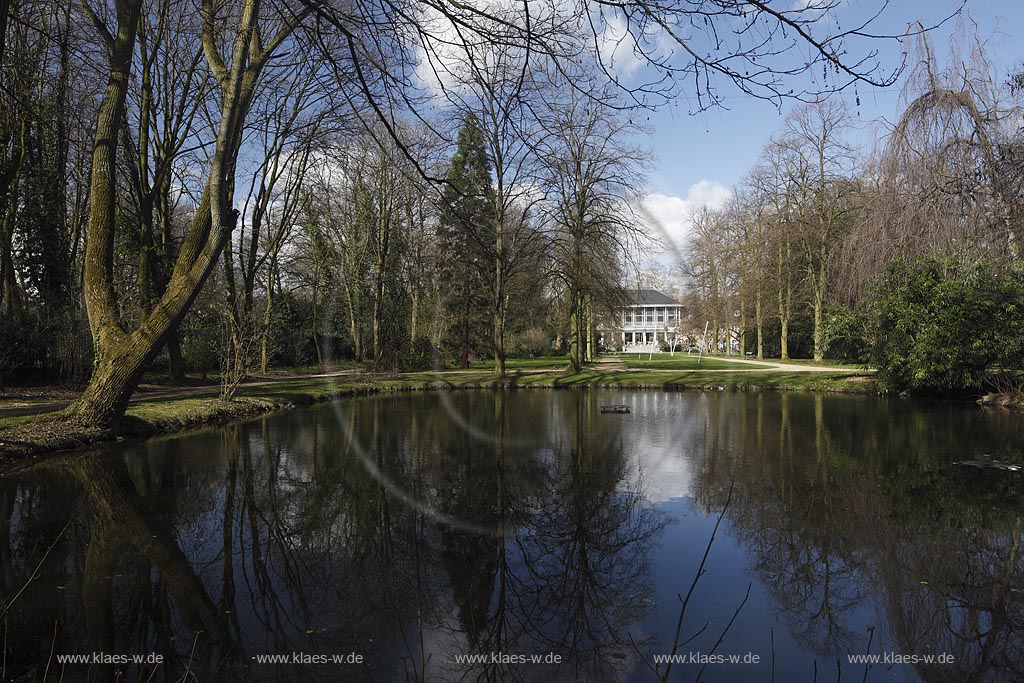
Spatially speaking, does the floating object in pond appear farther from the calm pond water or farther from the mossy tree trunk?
the mossy tree trunk

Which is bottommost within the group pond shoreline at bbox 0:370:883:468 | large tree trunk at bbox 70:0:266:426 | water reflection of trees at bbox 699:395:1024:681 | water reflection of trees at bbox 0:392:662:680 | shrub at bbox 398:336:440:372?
water reflection of trees at bbox 699:395:1024:681

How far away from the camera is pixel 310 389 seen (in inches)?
732

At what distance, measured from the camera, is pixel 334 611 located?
12.4 feet

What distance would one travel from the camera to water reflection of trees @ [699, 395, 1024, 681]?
3.49m

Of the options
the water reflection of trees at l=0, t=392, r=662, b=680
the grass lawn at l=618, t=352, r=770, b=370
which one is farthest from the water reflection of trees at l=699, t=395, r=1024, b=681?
the grass lawn at l=618, t=352, r=770, b=370

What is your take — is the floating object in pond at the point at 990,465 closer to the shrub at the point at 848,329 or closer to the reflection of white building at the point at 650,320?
the shrub at the point at 848,329

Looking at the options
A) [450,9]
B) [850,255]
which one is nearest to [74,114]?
[450,9]

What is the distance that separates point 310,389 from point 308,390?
38cm

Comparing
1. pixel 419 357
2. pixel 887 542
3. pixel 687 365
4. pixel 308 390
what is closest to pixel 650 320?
pixel 687 365

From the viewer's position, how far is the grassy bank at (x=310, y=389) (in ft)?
29.2

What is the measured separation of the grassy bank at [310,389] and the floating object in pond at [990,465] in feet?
37.5

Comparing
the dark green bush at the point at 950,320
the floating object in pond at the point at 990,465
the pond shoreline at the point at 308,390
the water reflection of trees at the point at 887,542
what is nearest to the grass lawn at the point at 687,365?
A: the pond shoreline at the point at 308,390

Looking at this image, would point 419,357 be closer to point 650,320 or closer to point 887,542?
point 887,542

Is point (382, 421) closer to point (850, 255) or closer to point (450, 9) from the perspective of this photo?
point (450, 9)
